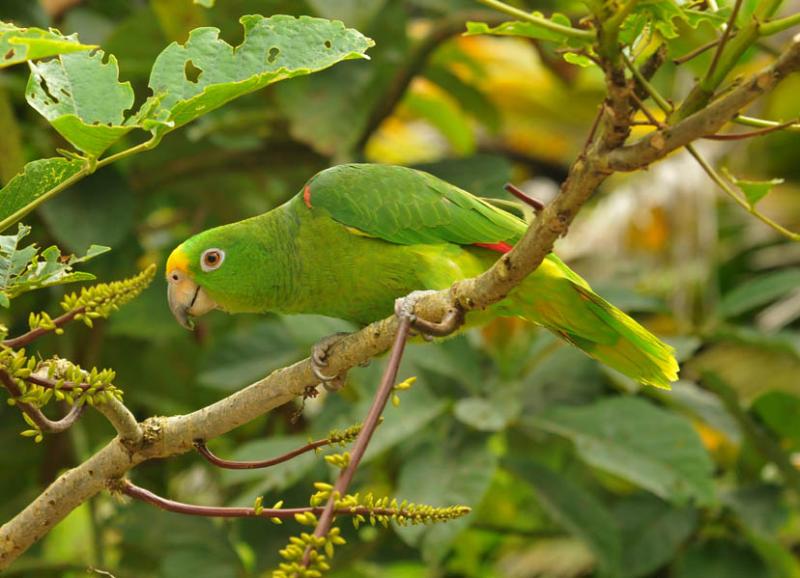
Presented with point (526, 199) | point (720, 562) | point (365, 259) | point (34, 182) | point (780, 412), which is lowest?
point (720, 562)

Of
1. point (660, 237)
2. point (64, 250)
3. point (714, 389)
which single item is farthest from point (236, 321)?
point (660, 237)

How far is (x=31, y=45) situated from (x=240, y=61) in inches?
11.3

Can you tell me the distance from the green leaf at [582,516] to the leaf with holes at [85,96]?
1825 mm

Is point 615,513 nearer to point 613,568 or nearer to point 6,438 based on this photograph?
point 613,568

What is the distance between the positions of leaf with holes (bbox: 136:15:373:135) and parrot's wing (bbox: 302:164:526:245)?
820mm

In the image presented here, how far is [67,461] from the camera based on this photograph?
3.26 metres

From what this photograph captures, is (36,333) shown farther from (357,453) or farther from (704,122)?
(704,122)

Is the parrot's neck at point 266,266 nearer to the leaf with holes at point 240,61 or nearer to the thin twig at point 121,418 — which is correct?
the thin twig at point 121,418

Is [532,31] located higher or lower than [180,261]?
higher

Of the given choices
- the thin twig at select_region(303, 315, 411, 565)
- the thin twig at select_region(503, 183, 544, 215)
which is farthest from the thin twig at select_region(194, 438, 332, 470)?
the thin twig at select_region(503, 183, 544, 215)

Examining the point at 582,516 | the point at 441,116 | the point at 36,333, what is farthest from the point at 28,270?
the point at 441,116

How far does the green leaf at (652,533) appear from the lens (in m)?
2.87

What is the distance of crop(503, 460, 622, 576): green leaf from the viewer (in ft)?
8.70

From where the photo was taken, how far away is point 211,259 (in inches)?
81.0
